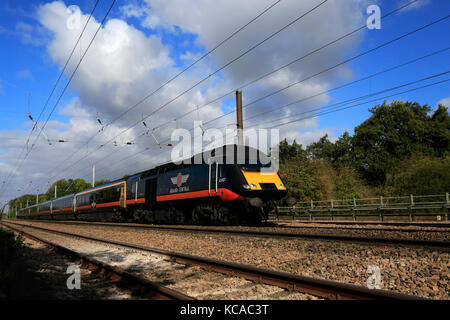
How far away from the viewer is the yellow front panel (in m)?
13.7

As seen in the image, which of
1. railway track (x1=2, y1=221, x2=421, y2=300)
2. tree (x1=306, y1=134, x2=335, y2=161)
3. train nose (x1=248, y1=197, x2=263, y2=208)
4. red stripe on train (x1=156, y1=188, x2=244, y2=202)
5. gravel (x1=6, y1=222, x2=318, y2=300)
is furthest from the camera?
tree (x1=306, y1=134, x2=335, y2=161)

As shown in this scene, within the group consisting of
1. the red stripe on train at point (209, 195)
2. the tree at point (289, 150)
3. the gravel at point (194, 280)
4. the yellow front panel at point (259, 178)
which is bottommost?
the gravel at point (194, 280)

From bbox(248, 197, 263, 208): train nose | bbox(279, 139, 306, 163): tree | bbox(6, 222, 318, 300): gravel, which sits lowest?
bbox(6, 222, 318, 300): gravel

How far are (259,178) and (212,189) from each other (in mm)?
2091

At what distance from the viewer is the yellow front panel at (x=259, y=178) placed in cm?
1370

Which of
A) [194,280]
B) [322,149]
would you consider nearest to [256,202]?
[194,280]

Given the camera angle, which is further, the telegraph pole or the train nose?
the telegraph pole

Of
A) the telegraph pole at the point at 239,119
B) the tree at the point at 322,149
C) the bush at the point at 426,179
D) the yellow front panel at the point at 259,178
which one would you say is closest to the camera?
the yellow front panel at the point at 259,178

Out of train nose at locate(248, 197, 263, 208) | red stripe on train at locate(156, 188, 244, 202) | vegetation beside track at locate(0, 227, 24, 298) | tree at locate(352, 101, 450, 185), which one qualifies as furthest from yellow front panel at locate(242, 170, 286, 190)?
tree at locate(352, 101, 450, 185)

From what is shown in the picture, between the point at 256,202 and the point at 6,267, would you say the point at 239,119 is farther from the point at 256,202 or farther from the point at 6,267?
the point at 6,267

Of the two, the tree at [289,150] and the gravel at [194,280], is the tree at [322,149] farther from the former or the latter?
the gravel at [194,280]

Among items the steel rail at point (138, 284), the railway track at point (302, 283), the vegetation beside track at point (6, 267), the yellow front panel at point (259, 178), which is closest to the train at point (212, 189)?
the yellow front panel at point (259, 178)

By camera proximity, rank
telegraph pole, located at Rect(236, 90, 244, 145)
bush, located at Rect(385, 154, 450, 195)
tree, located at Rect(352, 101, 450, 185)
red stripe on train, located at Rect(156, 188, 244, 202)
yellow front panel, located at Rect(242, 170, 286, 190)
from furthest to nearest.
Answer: tree, located at Rect(352, 101, 450, 185), bush, located at Rect(385, 154, 450, 195), telegraph pole, located at Rect(236, 90, 244, 145), yellow front panel, located at Rect(242, 170, 286, 190), red stripe on train, located at Rect(156, 188, 244, 202)

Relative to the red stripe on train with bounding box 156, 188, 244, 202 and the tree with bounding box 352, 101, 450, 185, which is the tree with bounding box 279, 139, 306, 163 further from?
the red stripe on train with bounding box 156, 188, 244, 202
